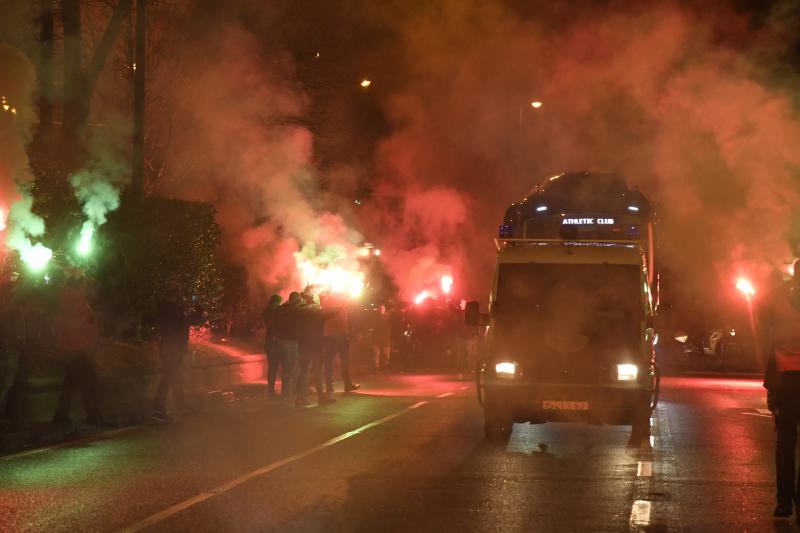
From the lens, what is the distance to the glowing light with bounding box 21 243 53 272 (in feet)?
64.2

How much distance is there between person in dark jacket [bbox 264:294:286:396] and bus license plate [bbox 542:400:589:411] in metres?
7.47

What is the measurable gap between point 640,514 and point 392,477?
2480 mm

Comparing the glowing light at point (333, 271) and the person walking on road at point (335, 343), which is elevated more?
the glowing light at point (333, 271)

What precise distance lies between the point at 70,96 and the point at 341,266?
839cm

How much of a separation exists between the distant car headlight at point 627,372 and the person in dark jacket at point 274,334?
7.84 meters

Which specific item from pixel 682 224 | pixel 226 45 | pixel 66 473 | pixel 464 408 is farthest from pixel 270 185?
pixel 66 473

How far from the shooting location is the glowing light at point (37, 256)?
19.6 m

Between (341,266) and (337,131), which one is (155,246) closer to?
(341,266)

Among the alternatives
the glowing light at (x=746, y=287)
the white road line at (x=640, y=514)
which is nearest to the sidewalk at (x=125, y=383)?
the white road line at (x=640, y=514)

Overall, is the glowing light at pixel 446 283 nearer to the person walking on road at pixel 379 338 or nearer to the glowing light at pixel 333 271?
the person walking on road at pixel 379 338

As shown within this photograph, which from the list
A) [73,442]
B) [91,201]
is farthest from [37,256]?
[73,442]

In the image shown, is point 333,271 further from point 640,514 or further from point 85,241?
point 640,514

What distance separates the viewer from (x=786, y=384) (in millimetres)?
8227

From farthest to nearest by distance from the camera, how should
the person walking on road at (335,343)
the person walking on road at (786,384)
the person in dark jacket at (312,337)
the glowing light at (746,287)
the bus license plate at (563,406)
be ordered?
the glowing light at (746,287) < the person walking on road at (335,343) < the person in dark jacket at (312,337) < the bus license plate at (563,406) < the person walking on road at (786,384)
